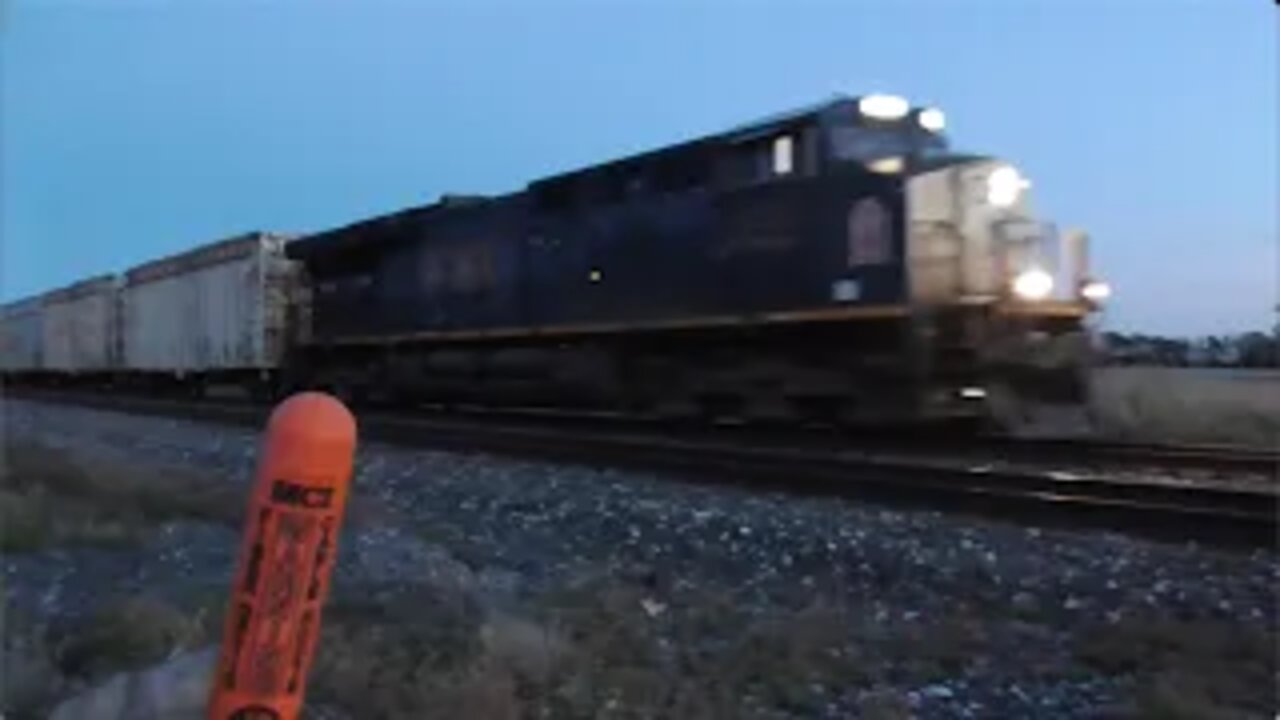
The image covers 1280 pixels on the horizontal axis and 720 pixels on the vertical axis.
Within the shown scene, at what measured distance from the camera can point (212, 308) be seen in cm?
2989

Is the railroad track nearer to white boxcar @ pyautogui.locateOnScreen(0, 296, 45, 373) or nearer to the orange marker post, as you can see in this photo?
the orange marker post

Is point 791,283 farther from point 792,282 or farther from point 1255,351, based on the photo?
point 1255,351

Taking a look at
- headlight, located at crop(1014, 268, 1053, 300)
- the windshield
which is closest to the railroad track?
headlight, located at crop(1014, 268, 1053, 300)

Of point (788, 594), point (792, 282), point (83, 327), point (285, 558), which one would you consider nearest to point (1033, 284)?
point (792, 282)

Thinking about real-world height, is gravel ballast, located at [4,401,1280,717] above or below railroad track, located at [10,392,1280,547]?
below

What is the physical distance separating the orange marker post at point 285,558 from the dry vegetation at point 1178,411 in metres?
12.5

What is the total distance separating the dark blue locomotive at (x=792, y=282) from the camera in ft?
42.5

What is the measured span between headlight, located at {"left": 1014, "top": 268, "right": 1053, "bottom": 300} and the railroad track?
142 cm

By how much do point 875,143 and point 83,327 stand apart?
32176 millimetres

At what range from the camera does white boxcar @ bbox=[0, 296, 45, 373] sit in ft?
151

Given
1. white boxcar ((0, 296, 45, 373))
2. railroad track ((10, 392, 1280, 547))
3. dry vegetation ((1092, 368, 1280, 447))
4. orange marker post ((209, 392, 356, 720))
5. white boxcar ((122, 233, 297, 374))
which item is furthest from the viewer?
white boxcar ((0, 296, 45, 373))

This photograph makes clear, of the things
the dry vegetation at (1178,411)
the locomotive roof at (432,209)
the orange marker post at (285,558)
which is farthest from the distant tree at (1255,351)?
the orange marker post at (285,558)

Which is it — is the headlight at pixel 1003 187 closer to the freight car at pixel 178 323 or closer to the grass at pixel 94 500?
the grass at pixel 94 500

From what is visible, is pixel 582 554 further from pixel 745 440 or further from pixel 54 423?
pixel 54 423
